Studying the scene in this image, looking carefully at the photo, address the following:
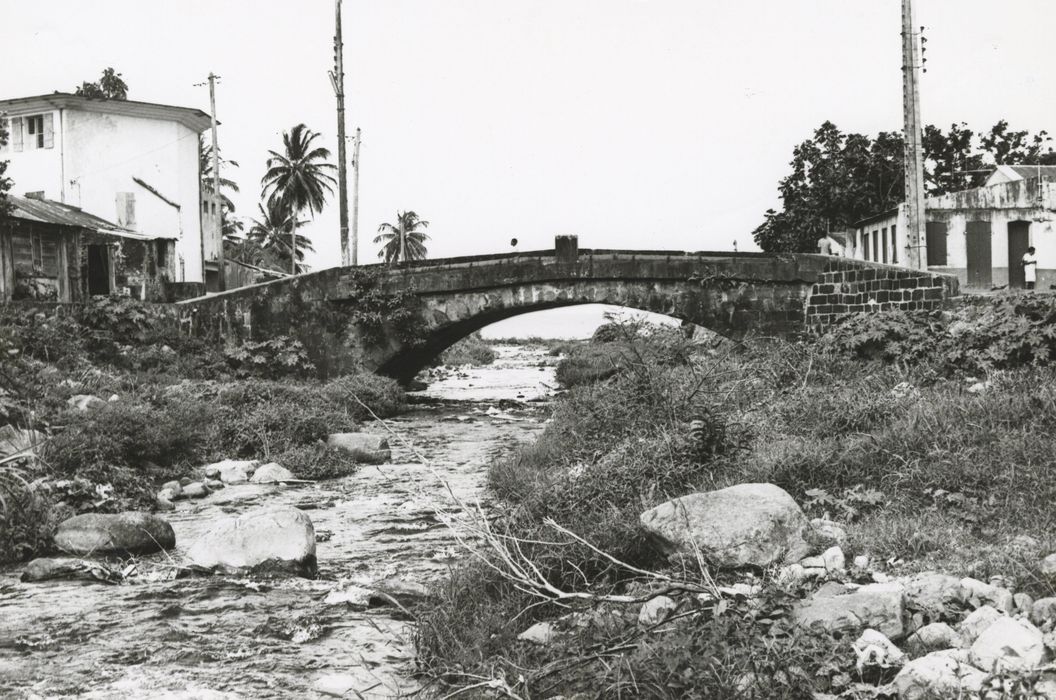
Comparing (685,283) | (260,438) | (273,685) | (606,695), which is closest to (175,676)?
(273,685)

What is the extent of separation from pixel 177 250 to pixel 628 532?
2749 cm

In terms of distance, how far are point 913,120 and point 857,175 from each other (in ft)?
43.9

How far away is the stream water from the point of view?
502 centimetres

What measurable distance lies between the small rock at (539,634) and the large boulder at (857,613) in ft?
3.96

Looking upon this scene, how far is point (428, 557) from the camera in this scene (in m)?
7.42

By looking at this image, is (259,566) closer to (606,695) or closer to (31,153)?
(606,695)

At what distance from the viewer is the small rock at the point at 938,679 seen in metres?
3.68

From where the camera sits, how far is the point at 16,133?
1102 inches

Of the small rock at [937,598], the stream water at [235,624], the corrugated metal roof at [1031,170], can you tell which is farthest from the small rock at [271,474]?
the corrugated metal roof at [1031,170]

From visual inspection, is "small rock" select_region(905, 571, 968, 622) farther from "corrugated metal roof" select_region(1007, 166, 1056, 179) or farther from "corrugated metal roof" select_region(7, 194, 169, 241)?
"corrugated metal roof" select_region(1007, 166, 1056, 179)

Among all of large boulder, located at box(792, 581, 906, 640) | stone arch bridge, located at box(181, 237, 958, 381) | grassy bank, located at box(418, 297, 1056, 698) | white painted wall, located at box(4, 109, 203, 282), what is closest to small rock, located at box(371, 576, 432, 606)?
grassy bank, located at box(418, 297, 1056, 698)

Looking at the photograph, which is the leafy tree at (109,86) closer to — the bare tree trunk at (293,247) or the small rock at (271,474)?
the bare tree trunk at (293,247)

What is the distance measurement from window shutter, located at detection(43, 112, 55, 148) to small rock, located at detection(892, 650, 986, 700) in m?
29.0

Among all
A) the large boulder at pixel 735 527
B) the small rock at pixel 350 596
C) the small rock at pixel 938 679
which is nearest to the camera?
the small rock at pixel 938 679
